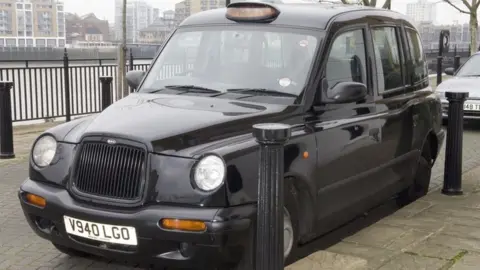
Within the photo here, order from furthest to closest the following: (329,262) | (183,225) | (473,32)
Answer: (473,32) → (329,262) → (183,225)

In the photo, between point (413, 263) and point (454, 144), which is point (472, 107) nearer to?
point (454, 144)

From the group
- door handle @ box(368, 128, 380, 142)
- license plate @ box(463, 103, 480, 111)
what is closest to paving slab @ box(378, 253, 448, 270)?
door handle @ box(368, 128, 380, 142)

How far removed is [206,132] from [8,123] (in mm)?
5335

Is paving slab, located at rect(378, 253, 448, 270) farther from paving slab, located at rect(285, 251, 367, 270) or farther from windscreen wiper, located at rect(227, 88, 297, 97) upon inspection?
windscreen wiper, located at rect(227, 88, 297, 97)

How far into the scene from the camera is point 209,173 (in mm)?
3666

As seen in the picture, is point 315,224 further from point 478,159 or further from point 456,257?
point 478,159

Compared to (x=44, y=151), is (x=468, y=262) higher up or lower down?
lower down

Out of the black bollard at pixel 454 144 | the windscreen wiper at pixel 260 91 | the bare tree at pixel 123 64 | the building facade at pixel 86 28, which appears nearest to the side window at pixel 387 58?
the black bollard at pixel 454 144

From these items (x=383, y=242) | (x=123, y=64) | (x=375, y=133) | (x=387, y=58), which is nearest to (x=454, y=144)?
(x=387, y=58)

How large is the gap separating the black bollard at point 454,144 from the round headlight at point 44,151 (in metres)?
3.99

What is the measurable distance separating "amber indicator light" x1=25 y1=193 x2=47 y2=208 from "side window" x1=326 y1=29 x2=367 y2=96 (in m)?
2.17

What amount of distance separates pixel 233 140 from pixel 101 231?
3.20ft

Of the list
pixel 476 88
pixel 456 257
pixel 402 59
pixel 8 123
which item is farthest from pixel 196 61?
pixel 476 88

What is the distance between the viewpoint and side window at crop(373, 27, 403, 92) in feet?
18.2
